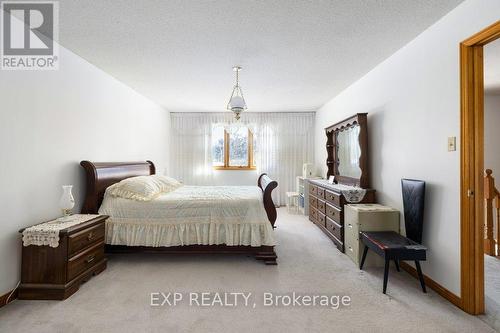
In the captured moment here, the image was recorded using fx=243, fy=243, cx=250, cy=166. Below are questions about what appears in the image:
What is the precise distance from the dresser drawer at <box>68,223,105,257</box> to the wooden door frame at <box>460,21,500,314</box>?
3363mm

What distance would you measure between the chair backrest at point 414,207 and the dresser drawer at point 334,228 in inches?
34.2

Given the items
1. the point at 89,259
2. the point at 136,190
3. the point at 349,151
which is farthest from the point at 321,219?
the point at 89,259

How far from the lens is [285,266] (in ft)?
9.23

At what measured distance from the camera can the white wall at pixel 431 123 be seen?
2.04 m

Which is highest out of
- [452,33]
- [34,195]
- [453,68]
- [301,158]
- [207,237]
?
[452,33]

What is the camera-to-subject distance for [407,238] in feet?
8.13

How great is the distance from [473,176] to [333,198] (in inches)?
67.6

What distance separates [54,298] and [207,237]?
1473 mm

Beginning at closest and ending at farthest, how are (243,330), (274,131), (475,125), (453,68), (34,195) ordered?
(243,330)
(475,125)
(453,68)
(34,195)
(274,131)

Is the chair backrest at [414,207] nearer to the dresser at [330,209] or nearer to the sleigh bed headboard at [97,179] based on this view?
the dresser at [330,209]

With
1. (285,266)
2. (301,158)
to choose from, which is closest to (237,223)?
(285,266)

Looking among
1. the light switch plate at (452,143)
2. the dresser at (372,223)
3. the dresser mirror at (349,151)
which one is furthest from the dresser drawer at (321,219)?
the light switch plate at (452,143)

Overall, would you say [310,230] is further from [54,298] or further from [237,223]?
[54,298]

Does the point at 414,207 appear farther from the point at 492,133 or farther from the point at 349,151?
the point at 492,133
